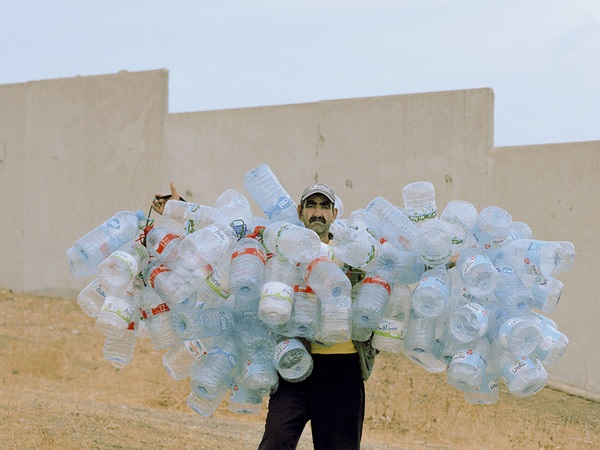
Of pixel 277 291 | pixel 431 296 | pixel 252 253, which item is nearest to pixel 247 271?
pixel 252 253

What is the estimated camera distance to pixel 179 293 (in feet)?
14.1

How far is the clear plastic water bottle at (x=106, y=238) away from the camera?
454 cm

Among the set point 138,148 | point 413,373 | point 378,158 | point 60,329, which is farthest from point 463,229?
point 138,148

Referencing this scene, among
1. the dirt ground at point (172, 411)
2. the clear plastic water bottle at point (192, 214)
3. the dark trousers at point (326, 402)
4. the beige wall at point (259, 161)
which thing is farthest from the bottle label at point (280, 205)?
the beige wall at point (259, 161)

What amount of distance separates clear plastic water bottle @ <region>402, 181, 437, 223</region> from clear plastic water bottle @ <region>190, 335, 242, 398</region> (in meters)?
1.05

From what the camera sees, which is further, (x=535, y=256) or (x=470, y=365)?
(x=535, y=256)

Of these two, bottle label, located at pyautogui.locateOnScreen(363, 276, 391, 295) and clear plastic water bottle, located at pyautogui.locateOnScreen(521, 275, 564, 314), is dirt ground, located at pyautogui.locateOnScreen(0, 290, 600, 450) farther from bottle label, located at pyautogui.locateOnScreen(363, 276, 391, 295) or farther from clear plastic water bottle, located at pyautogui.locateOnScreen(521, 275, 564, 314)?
clear plastic water bottle, located at pyautogui.locateOnScreen(521, 275, 564, 314)

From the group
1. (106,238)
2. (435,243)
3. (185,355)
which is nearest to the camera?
(435,243)

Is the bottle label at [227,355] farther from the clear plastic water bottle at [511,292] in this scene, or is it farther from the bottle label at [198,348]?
the clear plastic water bottle at [511,292]

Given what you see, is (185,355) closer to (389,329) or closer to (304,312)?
(304,312)

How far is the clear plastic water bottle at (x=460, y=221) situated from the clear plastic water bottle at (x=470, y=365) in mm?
456

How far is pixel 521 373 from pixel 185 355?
5.36ft

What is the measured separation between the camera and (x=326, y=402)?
4363 mm

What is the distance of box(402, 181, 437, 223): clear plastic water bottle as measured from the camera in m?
4.54
